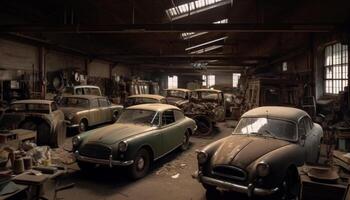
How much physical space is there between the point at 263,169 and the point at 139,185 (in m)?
2.30

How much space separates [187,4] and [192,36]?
6.30 meters

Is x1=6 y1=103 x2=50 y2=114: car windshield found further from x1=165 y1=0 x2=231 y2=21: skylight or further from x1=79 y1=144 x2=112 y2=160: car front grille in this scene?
x1=165 y1=0 x2=231 y2=21: skylight

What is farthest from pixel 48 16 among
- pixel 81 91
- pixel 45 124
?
pixel 45 124

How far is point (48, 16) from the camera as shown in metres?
10.7

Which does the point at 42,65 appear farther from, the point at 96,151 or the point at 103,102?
the point at 96,151

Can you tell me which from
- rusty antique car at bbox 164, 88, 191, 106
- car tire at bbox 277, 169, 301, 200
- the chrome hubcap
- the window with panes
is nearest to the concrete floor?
the chrome hubcap

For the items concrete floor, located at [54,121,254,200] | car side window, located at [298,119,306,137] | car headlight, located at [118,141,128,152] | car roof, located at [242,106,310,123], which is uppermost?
car roof, located at [242,106,310,123]

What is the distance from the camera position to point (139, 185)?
502 centimetres

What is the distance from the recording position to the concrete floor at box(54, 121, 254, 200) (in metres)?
4.55

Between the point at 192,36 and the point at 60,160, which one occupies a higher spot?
the point at 192,36

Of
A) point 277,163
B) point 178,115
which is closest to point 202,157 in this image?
point 277,163

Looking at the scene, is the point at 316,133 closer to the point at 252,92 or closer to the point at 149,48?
the point at 252,92

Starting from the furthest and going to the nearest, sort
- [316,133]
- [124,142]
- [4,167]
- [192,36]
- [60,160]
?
[192,36] → [60,160] → [316,133] → [124,142] → [4,167]

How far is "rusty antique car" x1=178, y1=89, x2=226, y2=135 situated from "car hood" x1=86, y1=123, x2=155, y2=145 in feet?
14.9
